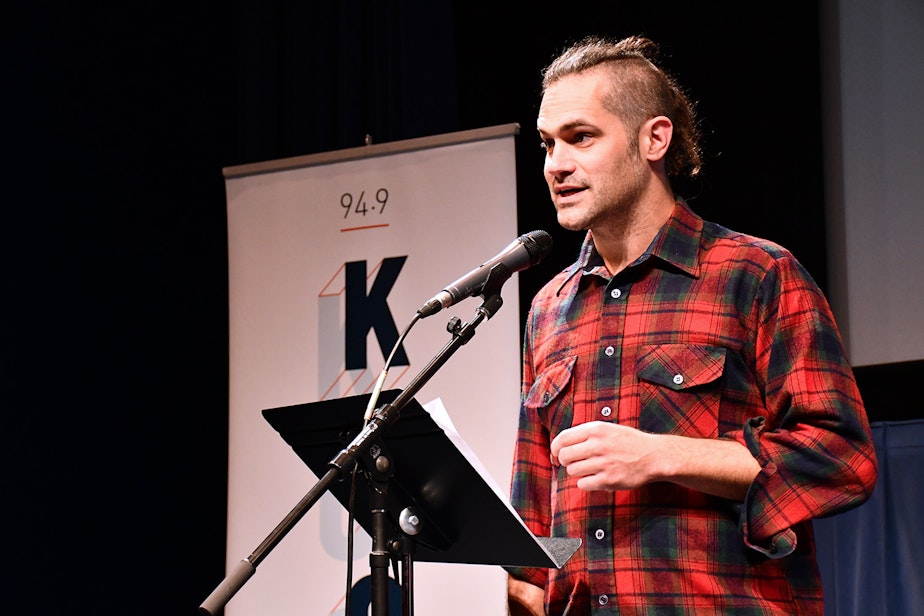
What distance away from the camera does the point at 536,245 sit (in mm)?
1780

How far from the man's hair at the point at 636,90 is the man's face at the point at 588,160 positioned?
0.09 ft

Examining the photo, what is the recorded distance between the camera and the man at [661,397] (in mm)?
1554

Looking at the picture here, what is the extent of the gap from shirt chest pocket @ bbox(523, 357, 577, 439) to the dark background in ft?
3.92

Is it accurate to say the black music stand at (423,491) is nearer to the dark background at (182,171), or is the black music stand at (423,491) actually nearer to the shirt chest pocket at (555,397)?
the shirt chest pocket at (555,397)

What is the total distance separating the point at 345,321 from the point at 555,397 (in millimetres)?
1412

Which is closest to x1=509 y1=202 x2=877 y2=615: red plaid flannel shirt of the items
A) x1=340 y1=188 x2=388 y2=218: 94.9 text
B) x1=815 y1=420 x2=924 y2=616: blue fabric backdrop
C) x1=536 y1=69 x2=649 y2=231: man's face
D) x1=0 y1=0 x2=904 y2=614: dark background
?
x1=536 y1=69 x2=649 y2=231: man's face

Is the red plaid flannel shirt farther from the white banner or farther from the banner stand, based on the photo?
the white banner

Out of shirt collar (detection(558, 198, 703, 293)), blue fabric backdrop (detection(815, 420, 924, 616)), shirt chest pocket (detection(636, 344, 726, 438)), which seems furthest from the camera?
blue fabric backdrop (detection(815, 420, 924, 616))

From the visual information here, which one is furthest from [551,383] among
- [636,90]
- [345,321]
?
[345,321]

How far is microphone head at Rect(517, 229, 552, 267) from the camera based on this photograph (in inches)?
69.7

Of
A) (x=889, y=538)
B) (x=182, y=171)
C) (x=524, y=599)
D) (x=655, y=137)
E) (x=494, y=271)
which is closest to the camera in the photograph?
(x=494, y=271)

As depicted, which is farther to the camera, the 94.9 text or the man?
the 94.9 text

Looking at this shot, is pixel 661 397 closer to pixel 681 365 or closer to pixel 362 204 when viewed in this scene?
pixel 681 365

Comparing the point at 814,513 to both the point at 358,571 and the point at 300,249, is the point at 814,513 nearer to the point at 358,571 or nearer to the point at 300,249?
the point at 358,571
